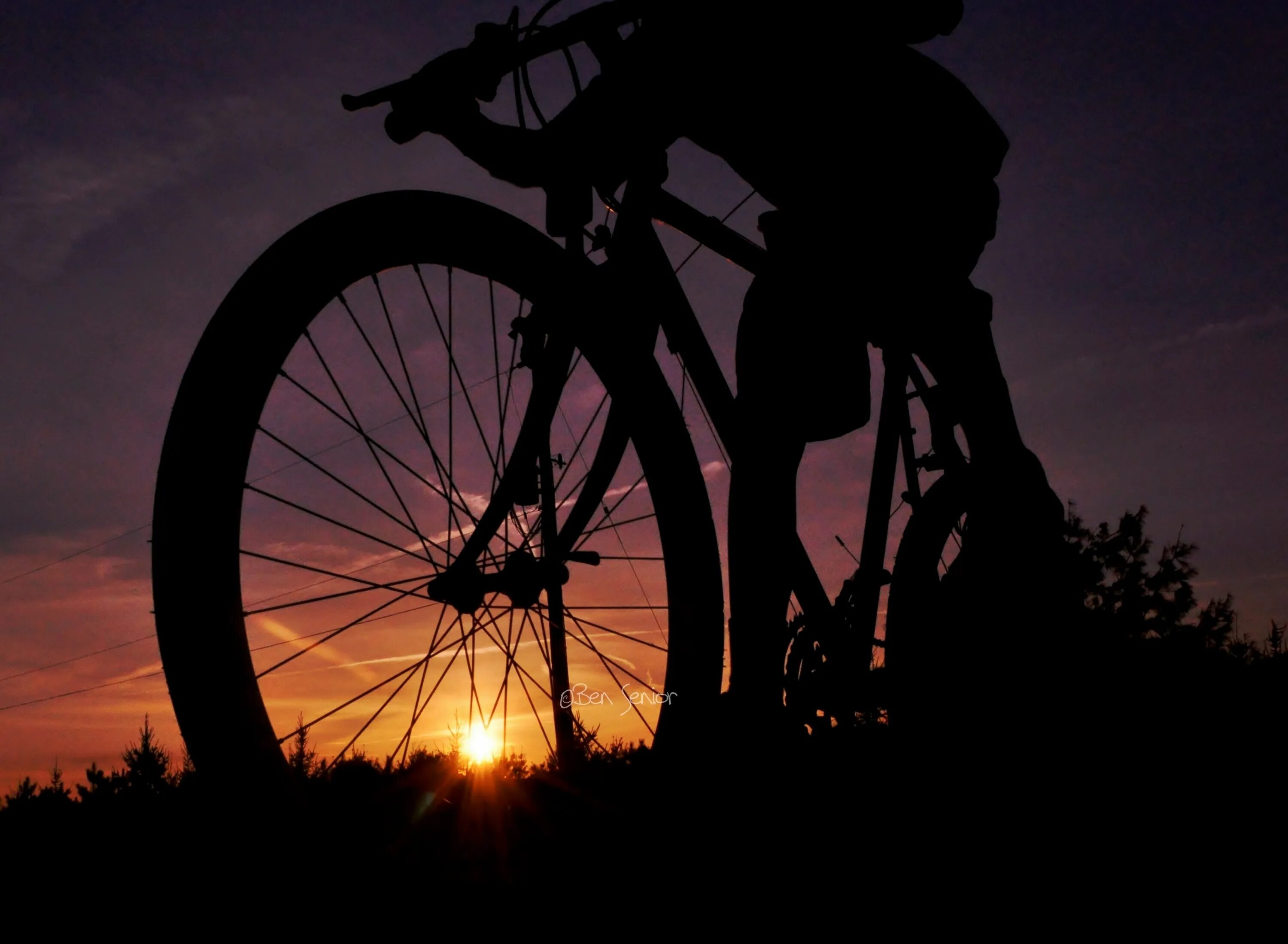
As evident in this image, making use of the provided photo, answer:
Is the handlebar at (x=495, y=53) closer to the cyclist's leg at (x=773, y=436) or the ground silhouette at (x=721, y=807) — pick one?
the cyclist's leg at (x=773, y=436)

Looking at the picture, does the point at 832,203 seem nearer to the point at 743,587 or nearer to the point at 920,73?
the point at 920,73

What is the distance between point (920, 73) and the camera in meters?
2.16

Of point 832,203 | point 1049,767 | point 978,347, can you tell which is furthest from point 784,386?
Answer: point 1049,767

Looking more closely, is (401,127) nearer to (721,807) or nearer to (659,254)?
(659,254)

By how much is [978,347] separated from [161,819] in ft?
8.26

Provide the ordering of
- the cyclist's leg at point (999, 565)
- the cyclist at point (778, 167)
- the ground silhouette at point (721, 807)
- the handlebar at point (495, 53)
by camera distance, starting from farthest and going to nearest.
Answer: the cyclist's leg at point (999, 565) → the cyclist at point (778, 167) → the handlebar at point (495, 53) → the ground silhouette at point (721, 807)

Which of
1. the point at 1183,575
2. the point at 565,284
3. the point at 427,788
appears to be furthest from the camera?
the point at 1183,575

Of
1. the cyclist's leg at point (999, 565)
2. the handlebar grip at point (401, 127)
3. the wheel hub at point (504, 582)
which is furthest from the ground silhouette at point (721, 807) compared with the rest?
the handlebar grip at point (401, 127)

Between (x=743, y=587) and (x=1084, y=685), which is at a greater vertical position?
(x=743, y=587)

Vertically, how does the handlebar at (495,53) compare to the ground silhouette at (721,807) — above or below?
above

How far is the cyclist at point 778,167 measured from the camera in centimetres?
189

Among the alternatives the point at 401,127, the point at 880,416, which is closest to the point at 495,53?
the point at 401,127

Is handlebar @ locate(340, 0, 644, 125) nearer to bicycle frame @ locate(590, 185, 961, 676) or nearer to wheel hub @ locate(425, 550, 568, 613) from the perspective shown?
bicycle frame @ locate(590, 185, 961, 676)

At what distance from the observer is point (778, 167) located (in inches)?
78.7
